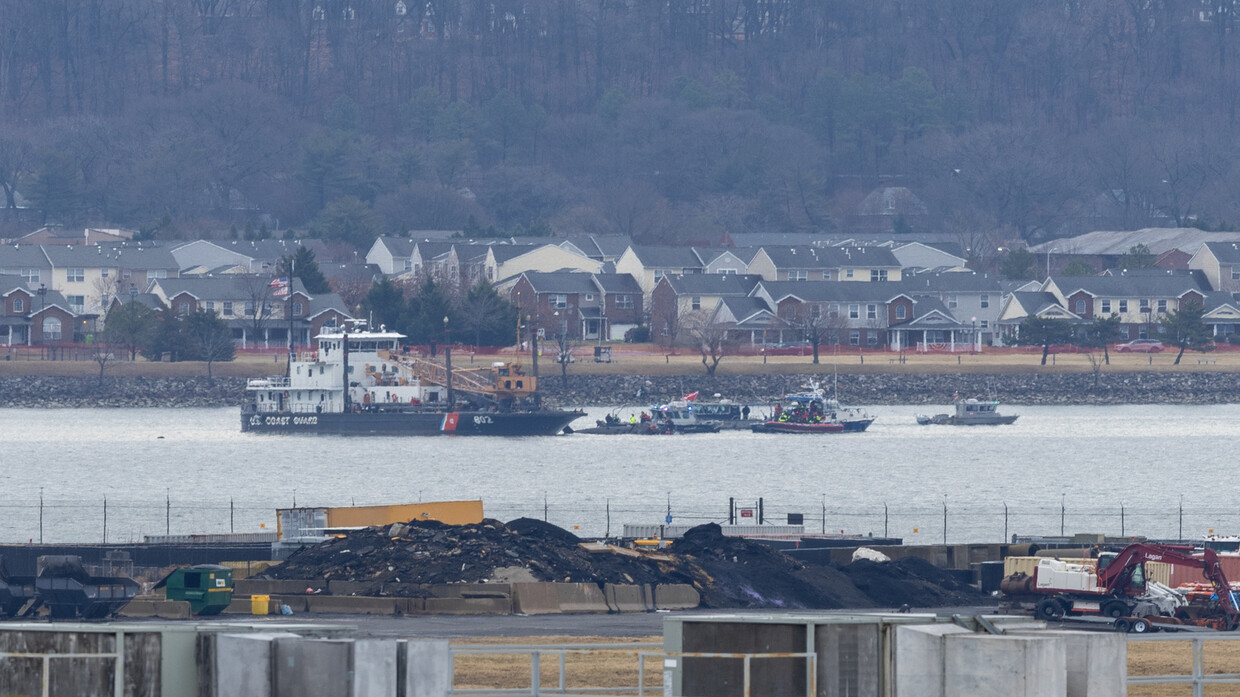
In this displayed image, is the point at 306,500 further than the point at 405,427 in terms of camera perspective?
No

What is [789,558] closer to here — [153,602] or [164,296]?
[153,602]

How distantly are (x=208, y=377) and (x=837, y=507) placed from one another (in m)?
55.2

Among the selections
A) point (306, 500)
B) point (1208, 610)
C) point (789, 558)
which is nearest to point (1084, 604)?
point (1208, 610)

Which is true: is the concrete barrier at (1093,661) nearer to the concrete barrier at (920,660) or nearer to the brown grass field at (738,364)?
the concrete barrier at (920,660)

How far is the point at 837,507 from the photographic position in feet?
180

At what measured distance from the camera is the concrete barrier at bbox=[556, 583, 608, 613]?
30422mm

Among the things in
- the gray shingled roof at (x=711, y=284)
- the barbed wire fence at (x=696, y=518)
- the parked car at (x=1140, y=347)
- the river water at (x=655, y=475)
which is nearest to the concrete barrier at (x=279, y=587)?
the river water at (x=655, y=475)

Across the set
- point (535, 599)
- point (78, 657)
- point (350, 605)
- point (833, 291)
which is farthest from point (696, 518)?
point (833, 291)

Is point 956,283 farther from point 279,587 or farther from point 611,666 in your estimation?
point 611,666

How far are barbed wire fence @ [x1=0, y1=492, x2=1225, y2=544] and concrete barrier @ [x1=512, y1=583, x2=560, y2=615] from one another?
15.5 metres

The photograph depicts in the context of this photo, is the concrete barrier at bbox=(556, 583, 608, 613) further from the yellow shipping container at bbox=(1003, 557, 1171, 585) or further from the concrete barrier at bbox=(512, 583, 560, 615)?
the yellow shipping container at bbox=(1003, 557, 1171, 585)

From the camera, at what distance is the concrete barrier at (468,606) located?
29750 mm

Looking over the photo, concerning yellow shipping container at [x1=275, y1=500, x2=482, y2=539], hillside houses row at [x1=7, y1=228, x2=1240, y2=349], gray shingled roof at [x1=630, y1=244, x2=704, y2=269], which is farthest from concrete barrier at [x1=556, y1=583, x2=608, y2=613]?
gray shingled roof at [x1=630, y1=244, x2=704, y2=269]

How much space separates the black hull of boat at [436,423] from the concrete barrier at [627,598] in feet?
178
